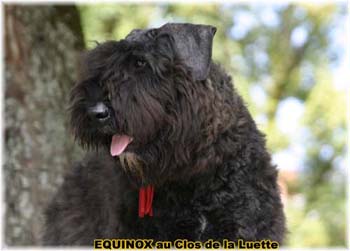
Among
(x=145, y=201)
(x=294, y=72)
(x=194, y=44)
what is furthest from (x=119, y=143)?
(x=294, y=72)

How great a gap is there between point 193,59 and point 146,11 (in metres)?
8.40

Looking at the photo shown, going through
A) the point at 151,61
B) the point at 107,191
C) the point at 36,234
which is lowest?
the point at 36,234

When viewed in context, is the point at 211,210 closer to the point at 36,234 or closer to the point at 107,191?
the point at 107,191

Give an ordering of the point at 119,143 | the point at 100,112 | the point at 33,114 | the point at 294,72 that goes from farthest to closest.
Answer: the point at 294,72
the point at 33,114
the point at 119,143
the point at 100,112

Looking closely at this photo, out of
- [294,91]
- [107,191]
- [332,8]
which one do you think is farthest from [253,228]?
[294,91]

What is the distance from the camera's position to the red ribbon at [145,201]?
14.2 ft

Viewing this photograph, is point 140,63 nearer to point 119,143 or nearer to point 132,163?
point 119,143

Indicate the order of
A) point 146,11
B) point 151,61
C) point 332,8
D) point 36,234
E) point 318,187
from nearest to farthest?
point 151,61
point 36,234
point 146,11
point 332,8
point 318,187

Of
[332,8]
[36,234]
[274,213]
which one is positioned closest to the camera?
[274,213]

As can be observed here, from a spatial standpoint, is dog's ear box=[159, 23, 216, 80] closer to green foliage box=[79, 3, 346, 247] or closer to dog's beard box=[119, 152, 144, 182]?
dog's beard box=[119, 152, 144, 182]

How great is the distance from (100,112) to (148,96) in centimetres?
29

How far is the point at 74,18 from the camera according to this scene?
6883 millimetres

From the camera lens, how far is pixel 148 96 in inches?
160

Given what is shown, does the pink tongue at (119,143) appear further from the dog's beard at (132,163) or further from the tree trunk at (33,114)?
the tree trunk at (33,114)
